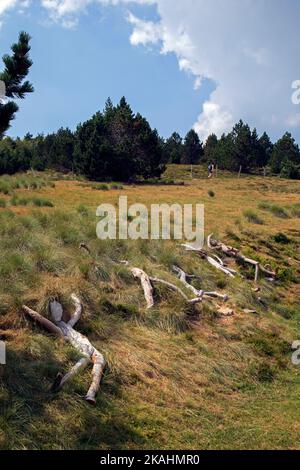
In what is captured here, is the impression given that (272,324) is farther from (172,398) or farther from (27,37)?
(27,37)

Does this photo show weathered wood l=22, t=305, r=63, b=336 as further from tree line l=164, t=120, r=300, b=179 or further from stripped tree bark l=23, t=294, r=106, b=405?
tree line l=164, t=120, r=300, b=179

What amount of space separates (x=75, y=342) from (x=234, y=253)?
341 inches

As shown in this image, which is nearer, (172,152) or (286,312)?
(286,312)

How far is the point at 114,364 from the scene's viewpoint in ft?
24.2

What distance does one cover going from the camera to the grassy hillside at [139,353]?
6.04m

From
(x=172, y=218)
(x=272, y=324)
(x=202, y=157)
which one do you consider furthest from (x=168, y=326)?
(x=202, y=157)

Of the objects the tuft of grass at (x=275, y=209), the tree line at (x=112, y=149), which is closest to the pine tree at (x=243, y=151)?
the tree line at (x=112, y=149)

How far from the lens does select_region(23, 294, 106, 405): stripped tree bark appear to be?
6.51m

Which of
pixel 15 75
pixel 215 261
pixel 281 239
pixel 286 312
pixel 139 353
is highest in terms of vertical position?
pixel 15 75

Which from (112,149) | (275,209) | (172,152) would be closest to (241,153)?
(172,152)

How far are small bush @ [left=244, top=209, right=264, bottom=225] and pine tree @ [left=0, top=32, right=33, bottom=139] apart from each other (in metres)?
14.9

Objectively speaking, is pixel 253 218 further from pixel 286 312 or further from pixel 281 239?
pixel 286 312

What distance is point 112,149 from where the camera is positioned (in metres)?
39.5

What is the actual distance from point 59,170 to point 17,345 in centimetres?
4750
